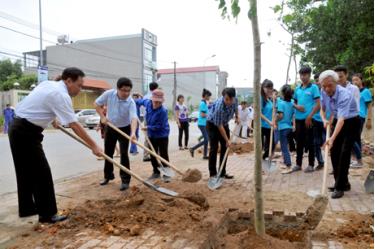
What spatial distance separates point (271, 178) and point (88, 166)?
13.7ft

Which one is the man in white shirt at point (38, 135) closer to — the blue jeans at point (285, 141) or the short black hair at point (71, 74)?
the short black hair at point (71, 74)

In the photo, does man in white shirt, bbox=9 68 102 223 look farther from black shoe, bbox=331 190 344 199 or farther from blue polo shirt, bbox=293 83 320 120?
blue polo shirt, bbox=293 83 320 120

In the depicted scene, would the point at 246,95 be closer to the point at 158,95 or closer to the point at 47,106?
the point at 158,95

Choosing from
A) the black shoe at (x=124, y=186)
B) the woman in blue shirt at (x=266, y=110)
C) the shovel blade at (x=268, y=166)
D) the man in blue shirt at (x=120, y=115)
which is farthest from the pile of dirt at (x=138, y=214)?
the woman in blue shirt at (x=266, y=110)

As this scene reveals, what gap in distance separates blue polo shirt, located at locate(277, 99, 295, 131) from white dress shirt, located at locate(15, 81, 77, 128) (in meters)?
4.17

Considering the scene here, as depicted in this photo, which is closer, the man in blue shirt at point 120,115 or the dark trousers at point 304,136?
the man in blue shirt at point 120,115

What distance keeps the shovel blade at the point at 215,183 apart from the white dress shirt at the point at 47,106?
2.40m

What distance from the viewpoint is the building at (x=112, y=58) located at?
45.7m

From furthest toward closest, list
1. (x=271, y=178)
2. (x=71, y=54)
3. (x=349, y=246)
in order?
(x=71, y=54), (x=271, y=178), (x=349, y=246)

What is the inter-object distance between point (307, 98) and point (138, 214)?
13.0 ft

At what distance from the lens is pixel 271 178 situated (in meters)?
6.07

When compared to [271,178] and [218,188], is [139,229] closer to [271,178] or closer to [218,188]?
[218,188]

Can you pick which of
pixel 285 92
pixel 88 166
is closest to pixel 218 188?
pixel 285 92

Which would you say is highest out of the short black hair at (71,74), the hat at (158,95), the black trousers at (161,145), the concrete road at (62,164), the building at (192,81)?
the building at (192,81)
